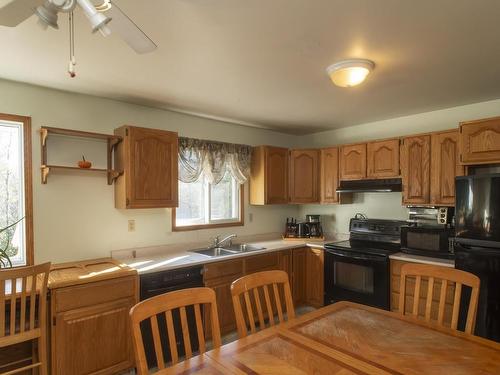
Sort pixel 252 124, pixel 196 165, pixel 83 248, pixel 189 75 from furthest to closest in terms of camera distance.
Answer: pixel 252 124
pixel 196 165
pixel 83 248
pixel 189 75

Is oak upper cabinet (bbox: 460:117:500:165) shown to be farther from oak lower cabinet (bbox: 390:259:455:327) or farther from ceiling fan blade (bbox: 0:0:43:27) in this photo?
ceiling fan blade (bbox: 0:0:43:27)

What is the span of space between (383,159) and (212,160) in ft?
6.16

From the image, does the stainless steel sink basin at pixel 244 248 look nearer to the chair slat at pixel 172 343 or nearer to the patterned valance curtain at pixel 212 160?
the patterned valance curtain at pixel 212 160

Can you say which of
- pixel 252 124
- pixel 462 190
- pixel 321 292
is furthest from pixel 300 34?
pixel 321 292

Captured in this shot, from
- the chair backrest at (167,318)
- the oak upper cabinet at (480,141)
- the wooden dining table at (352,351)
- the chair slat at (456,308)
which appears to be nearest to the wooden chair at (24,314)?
the chair backrest at (167,318)

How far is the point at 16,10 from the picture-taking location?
3.32 feet

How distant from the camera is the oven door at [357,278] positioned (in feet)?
10.2

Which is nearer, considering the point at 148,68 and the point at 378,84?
the point at 148,68

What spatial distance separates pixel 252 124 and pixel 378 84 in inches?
69.3

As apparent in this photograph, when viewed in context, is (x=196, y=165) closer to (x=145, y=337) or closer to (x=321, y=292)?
(x=145, y=337)

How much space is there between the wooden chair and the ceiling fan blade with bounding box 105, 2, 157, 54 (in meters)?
1.42

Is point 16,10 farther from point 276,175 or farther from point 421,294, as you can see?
point 421,294

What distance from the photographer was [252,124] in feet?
13.0

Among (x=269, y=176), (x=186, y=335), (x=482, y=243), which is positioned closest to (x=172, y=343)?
(x=186, y=335)
